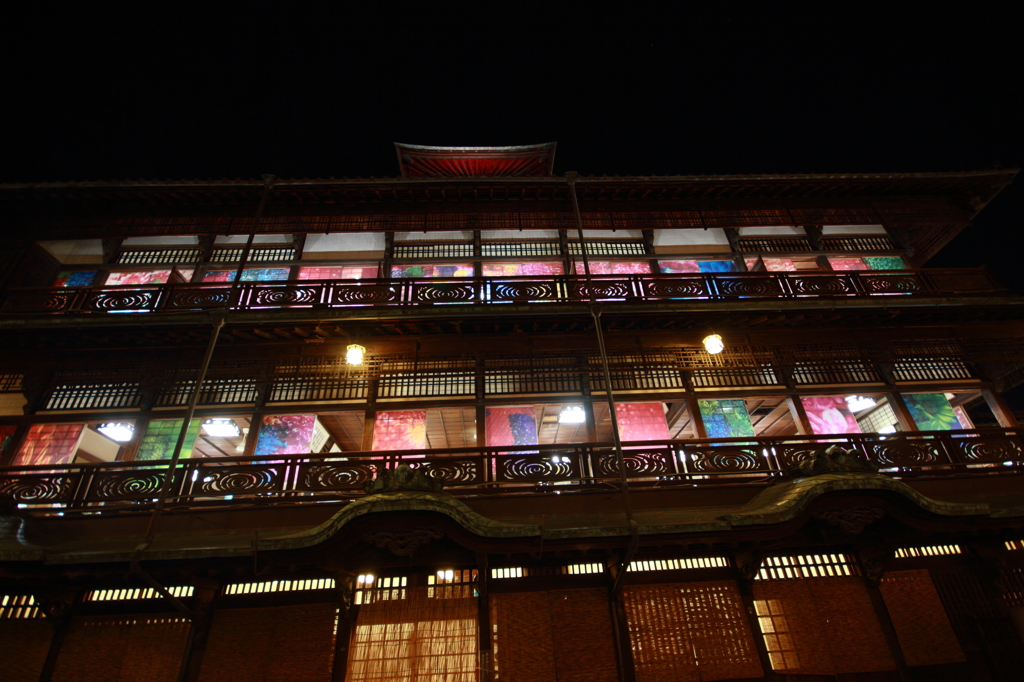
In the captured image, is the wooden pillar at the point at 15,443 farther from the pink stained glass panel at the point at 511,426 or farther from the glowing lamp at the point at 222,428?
the pink stained glass panel at the point at 511,426

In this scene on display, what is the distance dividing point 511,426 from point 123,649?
22.2ft

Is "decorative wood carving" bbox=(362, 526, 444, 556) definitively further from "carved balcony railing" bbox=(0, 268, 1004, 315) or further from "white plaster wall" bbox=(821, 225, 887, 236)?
"white plaster wall" bbox=(821, 225, 887, 236)

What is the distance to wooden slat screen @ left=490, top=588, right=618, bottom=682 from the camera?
6785 millimetres

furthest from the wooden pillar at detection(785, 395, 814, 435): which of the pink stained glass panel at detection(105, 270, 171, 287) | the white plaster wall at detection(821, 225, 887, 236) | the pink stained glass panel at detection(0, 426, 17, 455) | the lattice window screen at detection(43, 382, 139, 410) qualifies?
the pink stained glass panel at detection(0, 426, 17, 455)

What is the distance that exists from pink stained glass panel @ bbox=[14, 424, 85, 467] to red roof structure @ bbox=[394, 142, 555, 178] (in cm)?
960

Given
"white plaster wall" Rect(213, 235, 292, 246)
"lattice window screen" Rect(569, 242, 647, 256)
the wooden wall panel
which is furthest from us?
"lattice window screen" Rect(569, 242, 647, 256)

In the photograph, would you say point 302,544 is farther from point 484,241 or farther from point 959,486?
point 959,486

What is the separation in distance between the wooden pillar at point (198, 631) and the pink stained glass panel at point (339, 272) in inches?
295

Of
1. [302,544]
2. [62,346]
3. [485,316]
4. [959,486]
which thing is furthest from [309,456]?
[959,486]

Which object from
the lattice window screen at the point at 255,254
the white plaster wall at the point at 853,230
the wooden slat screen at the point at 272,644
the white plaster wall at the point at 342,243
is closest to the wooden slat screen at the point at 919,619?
the wooden slat screen at the point at 272,644

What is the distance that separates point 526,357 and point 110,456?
10059 millimetres

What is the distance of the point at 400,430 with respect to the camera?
383 inches

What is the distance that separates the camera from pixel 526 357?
1011 centimetres

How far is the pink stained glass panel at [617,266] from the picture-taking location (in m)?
13.0
